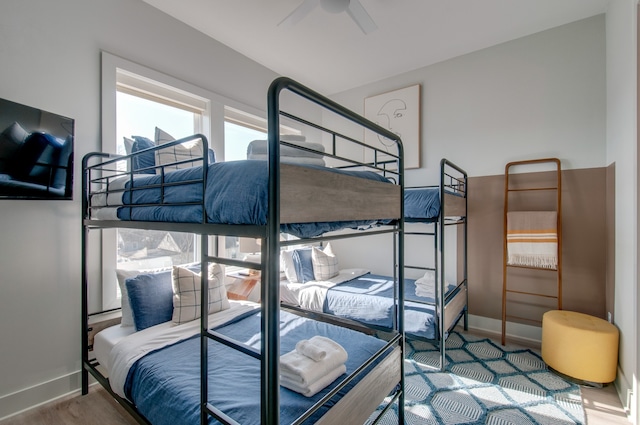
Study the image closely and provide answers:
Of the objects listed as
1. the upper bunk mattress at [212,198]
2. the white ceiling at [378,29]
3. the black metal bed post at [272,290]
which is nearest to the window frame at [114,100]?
the white ceiling at [378,29]

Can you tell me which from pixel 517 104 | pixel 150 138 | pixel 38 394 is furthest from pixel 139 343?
pixel 517 104

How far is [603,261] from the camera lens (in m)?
2.43

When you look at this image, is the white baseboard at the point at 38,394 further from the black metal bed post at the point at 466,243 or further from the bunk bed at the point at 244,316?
the black metal bed post at the point at 466,243

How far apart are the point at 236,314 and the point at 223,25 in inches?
98.4

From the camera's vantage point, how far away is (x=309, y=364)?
4.09ft

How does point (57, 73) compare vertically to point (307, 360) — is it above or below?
above

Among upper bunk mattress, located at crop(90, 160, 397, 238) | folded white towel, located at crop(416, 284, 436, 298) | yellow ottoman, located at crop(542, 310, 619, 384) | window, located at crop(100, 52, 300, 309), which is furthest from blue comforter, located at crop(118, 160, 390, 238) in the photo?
yellow ottoman, located at crop(542, 310, 619, 384)

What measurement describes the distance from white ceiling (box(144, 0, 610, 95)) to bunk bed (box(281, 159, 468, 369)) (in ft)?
4.13

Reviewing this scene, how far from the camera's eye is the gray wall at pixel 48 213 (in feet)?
5.65

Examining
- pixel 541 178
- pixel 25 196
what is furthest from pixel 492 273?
pixel 25 196

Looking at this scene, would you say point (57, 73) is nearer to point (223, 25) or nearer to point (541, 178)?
point (223, 25)

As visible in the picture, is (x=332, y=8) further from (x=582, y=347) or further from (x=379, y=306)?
(x=582, y=347)

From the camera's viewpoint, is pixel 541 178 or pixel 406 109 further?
pixel 406 109

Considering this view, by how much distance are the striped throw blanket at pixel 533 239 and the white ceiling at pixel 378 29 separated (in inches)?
67.0
